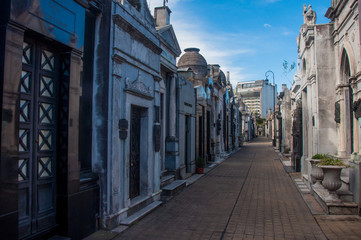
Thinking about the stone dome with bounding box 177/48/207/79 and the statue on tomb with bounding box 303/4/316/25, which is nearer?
the statue on tomb with bounding box 303/4/316/25

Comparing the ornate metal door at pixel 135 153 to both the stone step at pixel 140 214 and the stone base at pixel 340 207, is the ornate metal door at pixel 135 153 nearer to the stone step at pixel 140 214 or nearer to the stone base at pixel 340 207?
the stone step at pixel 140 214

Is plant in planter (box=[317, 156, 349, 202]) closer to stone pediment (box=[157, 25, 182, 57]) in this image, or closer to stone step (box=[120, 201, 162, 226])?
stone step (box=[120, 201, 162, 226])

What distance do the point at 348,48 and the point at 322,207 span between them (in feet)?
13.1

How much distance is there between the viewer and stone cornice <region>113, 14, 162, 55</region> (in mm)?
5711

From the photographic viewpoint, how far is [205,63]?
64.5 ft

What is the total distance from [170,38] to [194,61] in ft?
30.5

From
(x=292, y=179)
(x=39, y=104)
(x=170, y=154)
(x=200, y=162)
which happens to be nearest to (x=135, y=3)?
(x=39, y=104)

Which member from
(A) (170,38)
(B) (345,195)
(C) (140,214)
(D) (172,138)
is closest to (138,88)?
(C) (140,214)

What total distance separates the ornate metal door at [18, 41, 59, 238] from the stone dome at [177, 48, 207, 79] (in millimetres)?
14940

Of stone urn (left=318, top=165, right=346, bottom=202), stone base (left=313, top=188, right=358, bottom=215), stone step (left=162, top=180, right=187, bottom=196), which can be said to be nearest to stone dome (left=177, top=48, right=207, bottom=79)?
stone step (left=162, top=180, right=187, bottom=196)

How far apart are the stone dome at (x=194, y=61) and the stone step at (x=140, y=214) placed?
42.0ft

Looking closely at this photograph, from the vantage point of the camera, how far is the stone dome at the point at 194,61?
62.8 ft

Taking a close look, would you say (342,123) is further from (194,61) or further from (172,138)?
(194,61)

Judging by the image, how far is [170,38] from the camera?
10.1 meters
